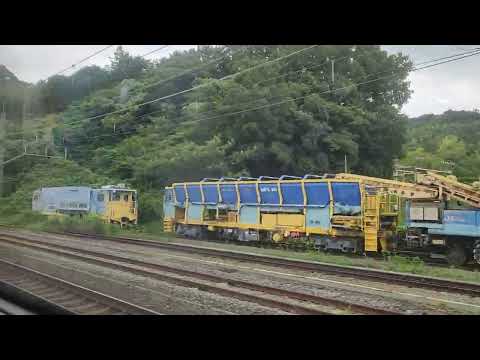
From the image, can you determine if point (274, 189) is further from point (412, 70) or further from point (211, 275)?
point (412, 70)

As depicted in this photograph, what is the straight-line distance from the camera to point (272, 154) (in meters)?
15.3

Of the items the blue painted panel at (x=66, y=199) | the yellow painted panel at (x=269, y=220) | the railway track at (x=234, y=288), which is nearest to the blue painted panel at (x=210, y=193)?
the yellow painted panel at (x=269, y=220)

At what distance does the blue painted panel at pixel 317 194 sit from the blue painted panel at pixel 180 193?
581 centimetres

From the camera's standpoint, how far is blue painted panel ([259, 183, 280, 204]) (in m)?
13.7

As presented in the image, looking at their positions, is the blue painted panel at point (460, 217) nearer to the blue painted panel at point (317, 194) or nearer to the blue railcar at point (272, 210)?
the blue railcar at point (272, 210)

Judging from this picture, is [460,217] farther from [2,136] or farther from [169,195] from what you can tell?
[169,195]

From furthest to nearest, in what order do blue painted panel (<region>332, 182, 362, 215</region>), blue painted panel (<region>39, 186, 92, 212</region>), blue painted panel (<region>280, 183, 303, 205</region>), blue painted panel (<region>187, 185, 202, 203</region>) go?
blue painted panel (<region>187, 185, 202, 203</region>), blue painted panel (<region>39, 186, 92, 212</region>), blue painted panel (<region>280, 183, 303, 205</region>), blue painted panel (<region>332, 182, 362, 215</region>)

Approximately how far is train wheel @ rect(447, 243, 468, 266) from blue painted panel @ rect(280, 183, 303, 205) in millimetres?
4323

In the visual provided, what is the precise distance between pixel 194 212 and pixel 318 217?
18.8 feet

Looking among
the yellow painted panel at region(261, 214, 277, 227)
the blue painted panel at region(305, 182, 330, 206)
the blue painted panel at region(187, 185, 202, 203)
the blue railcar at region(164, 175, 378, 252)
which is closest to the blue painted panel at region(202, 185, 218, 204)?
the blue railcar at region(164, 175, 378, 252)

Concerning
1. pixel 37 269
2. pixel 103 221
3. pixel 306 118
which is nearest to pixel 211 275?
pixel 37 269

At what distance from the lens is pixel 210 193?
15.8m

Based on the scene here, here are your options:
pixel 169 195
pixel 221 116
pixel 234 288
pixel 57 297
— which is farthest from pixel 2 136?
pixel 169 195

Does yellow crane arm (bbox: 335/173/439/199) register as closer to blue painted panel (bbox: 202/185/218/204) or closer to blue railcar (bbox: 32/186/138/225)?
blue painted panel (bbox: 202/185/218/204)
